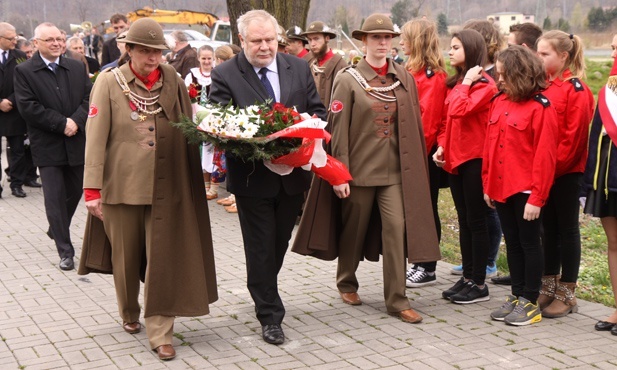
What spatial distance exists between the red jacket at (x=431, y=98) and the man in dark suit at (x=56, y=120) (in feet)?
10.9

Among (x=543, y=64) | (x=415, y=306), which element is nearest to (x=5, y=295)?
(x=415, y=306)

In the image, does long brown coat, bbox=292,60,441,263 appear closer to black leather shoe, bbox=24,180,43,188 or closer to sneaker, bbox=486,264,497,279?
sneaker, bbox=486,264,497,279

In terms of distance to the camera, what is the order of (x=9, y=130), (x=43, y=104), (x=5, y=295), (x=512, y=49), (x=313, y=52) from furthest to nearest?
(x=9, y=130), (x=313, y=52), (x=43, y=104), (x=5, y=295), (x=512, y=49)

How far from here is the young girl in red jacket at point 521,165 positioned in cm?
619

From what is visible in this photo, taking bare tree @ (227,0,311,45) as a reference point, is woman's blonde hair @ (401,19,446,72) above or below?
below

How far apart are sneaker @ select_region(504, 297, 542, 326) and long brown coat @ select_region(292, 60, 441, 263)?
679mm

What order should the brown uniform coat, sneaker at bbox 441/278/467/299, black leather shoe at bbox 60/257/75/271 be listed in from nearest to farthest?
sneaker at bbox 441/278/467/299 < black leather shoe at bbox 60/257/75/271 < the brown uniform coat

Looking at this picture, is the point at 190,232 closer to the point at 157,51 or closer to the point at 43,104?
the point at 157,51

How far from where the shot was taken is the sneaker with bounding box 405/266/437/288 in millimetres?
7618

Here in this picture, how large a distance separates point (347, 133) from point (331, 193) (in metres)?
0.50

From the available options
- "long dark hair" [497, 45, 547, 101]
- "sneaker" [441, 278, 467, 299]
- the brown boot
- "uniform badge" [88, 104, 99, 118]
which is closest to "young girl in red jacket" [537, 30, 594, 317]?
the brown boot

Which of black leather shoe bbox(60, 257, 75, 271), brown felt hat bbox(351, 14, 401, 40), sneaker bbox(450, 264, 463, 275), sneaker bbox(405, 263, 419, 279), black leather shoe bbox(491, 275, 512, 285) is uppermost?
brown felt hat bbox(351, 14, 401, 40)

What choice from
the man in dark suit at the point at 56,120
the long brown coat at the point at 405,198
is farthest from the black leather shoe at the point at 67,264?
the long brown coat at the point at 405,198

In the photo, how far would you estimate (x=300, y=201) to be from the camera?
21.0ft
